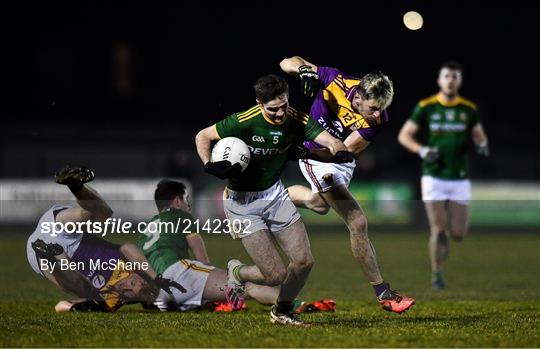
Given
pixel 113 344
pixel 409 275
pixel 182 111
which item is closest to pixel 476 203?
pixel 409 275

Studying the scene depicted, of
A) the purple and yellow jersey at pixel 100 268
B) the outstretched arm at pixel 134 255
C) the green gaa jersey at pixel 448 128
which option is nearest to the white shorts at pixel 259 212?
the outstretched arm at pixel 134 255

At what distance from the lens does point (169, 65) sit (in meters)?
33.2

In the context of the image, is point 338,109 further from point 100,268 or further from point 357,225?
point 100,268

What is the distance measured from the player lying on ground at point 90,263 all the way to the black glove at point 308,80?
6.84 feet

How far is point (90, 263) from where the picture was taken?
29.2 ft

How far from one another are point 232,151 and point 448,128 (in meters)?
5.52

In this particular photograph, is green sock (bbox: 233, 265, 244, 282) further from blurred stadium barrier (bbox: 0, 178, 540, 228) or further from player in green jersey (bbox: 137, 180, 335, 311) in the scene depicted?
blurred stadium barrier (bbox: 0, 178, 540, 228)

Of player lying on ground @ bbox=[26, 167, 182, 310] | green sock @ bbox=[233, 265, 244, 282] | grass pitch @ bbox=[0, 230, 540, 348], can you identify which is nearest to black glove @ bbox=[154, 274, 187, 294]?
player lying on ground @ bbox=[26, 167, 182, 310]

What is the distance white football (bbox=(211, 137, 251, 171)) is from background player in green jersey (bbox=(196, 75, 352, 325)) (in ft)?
0.48

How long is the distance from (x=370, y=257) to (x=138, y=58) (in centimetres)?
2483

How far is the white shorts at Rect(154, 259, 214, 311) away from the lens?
8.98 metres

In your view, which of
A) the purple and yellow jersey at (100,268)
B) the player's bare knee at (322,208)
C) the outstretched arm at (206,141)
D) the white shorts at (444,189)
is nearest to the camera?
the outstretched arm at (206,141)

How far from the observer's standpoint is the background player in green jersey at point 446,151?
12.1 metres

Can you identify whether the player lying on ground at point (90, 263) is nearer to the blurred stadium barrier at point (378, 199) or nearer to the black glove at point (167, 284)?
the black glove at point (167, 284)
